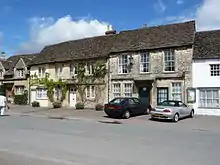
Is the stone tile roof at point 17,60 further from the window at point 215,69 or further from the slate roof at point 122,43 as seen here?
the window at point 215,69

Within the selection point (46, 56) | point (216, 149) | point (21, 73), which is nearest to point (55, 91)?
point (46, 56)

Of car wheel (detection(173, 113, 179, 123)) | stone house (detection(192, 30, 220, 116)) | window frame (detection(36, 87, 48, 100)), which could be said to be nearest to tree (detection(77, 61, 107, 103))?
window frame (detection(36, 87, 48, 100))

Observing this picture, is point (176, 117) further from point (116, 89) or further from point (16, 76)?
point (16, 76)

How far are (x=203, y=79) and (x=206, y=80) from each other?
0.28 m

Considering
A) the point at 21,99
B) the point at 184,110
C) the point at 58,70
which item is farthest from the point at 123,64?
the point at 21,99

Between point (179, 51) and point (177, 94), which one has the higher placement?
point (179, 51)

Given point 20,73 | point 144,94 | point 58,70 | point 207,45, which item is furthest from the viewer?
point 20,73

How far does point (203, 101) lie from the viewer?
28.3 m

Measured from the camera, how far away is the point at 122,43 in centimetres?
3397

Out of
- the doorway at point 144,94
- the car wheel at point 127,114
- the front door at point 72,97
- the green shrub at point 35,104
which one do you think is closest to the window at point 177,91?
the doorway at point 144,94

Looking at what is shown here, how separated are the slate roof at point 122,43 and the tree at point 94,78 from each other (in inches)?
44.0

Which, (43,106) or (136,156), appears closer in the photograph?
(136,156)

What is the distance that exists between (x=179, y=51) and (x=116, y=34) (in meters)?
9.79

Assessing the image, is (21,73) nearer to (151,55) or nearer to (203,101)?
(151,55)
